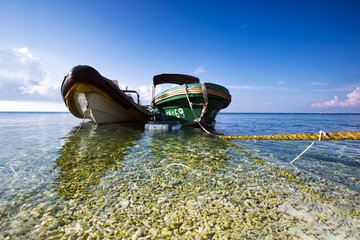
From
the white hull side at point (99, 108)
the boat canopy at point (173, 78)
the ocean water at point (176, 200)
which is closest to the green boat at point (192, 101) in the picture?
the boat canopy at point (173, 78)

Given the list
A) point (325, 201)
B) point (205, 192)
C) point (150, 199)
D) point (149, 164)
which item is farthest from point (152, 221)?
point (325, 201)

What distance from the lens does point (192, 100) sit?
8734 mm

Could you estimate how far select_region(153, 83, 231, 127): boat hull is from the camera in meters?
8.39

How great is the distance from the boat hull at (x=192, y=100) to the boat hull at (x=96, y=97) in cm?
A: 264

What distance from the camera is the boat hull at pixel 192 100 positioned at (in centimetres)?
839

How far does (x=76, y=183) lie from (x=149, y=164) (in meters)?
1.30

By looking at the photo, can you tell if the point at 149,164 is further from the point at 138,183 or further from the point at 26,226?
the point at 26,226

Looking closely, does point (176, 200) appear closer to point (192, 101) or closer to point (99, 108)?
point (192, 101)

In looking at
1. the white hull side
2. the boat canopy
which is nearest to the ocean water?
the white hull side

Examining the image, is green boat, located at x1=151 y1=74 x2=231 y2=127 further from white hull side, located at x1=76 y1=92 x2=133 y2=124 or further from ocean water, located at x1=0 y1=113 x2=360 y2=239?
ocean water, located at x1=0 y1=113 x2=360 y2=239

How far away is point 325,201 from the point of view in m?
1.97

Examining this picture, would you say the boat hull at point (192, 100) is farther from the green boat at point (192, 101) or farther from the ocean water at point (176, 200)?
the ocean water at point (176, 200)

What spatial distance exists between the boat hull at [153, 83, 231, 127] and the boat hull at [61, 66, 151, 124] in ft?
8.67

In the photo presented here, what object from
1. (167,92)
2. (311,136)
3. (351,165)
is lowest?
(351,165)
